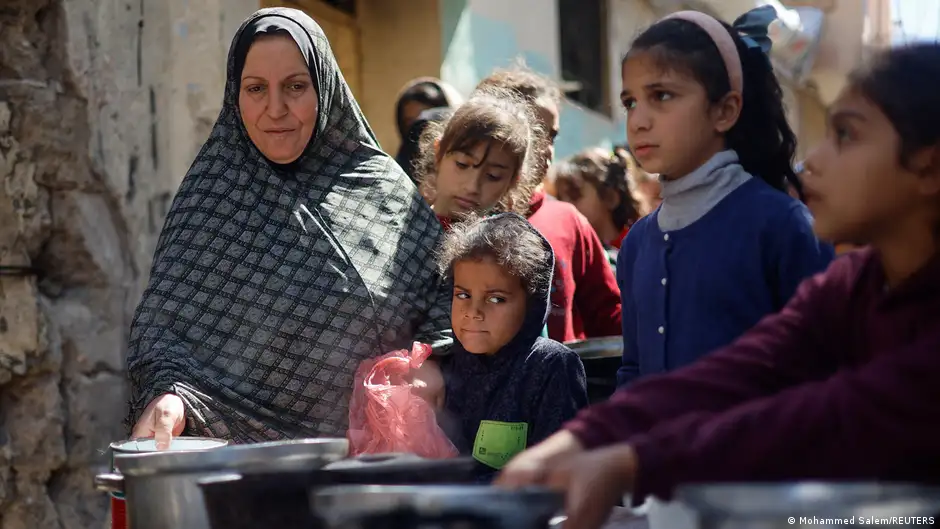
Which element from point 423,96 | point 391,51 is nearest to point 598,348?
point 423,96

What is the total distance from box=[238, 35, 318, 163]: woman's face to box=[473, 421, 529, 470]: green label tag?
919mm

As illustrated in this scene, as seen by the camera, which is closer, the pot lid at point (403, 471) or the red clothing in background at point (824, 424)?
the red clothing in background at point (824, 424)

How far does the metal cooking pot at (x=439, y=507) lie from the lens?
4.28 ft

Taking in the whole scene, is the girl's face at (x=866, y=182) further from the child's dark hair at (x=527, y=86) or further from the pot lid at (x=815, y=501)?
the child's dark hair at (x=527, y=86)

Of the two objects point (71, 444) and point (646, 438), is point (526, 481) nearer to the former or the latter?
point (646, 438)

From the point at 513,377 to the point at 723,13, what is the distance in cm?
861

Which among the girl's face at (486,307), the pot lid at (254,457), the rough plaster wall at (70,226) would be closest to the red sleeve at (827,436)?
the pot lid at (254,457)

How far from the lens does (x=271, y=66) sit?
309 centimetres

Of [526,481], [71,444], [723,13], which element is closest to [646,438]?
[526,481]

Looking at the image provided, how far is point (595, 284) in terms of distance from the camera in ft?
12.2

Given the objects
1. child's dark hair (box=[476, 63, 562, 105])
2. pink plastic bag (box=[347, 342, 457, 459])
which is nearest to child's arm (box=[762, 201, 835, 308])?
pink plastic bag (box=[347, 342, 457, 459])

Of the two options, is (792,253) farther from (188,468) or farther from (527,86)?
(527,86)

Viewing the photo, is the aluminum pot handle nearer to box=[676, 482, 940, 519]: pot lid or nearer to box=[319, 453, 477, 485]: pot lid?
box=[319, 453, 477, 485]: pot lid

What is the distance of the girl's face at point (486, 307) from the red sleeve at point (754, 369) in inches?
44.6
